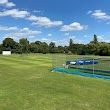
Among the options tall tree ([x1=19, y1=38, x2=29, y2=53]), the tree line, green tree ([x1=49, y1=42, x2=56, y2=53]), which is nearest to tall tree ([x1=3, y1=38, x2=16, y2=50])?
the tree line

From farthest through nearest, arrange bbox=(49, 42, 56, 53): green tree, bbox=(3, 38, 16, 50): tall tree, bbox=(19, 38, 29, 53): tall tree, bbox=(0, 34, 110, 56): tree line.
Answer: bbox=(3, 38, 16, 50): tall tree, bbox=(19, 38, 29, 53): tall tree, bbox=(49, 42, 56, 53): green tree, bbox=(0, 34, 110, 56): tree line

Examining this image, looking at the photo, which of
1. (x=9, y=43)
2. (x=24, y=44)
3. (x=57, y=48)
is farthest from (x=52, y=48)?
(x=9, y=43)

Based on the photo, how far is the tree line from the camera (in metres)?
81.1

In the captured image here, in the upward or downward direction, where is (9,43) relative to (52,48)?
upward

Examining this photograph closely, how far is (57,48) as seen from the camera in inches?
5094

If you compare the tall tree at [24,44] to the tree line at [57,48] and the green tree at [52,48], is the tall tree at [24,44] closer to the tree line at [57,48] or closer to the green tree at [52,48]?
the tree line at [57,48]

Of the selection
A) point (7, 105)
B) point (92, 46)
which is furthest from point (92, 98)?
point (92, 46)

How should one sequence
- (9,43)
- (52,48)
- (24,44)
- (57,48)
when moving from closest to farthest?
(57,48), (52,48), (24,44), (9,43)

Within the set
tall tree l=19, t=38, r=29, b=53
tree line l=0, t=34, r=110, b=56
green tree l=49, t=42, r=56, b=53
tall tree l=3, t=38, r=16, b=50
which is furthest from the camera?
tall tree l=3, t=38, r=16, b=50

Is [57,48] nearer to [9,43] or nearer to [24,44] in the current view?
[24,44]

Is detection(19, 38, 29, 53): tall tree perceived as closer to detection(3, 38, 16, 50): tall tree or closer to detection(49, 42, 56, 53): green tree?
detection(3, 38, 16, 50): tall tree

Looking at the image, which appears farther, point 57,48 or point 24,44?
point 24,44

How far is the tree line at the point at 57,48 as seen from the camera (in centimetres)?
8106

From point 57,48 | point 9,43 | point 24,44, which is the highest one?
point 9,43
